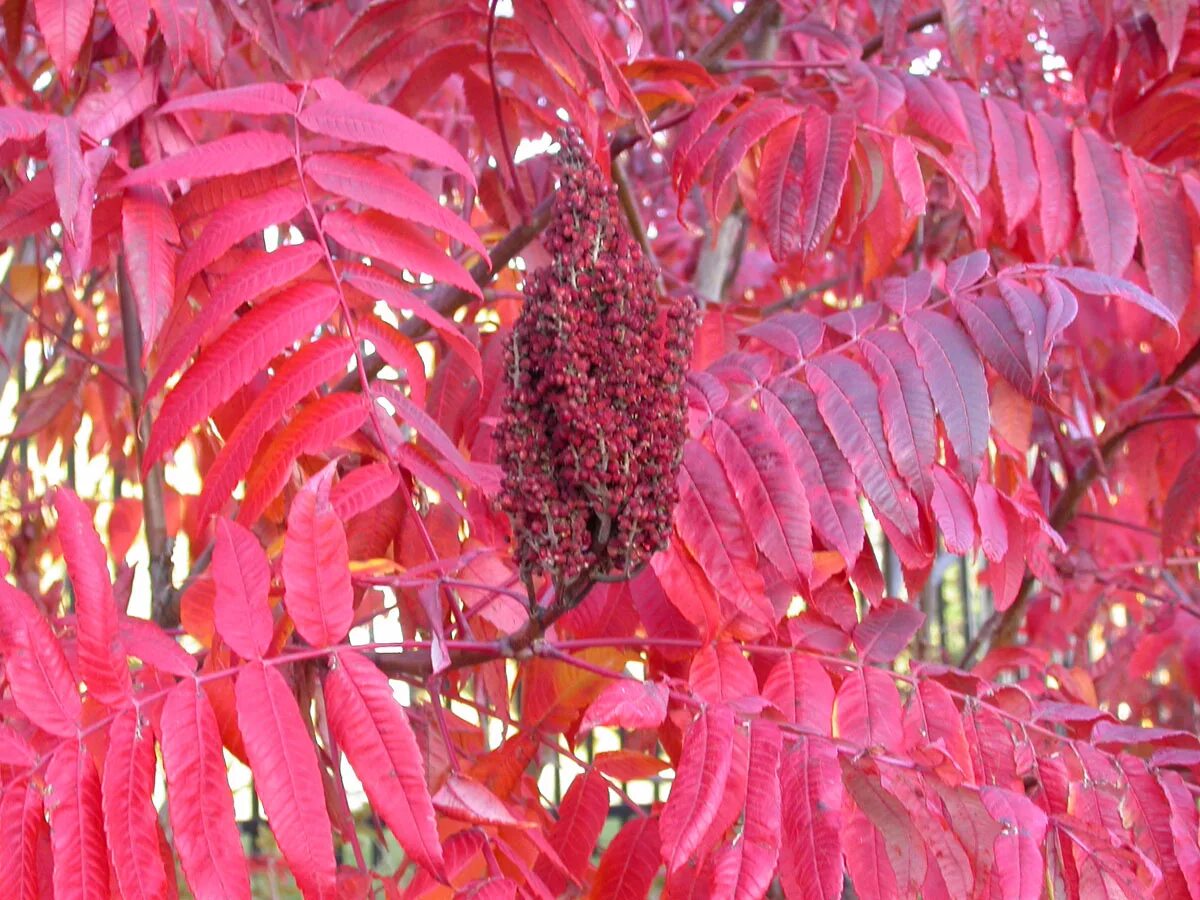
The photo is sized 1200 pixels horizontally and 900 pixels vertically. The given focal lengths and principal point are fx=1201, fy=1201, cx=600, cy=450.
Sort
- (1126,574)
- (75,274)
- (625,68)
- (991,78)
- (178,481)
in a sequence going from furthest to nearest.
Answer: (178,481) < (991,78) < (1126,574) < (625,68) < (75,274)

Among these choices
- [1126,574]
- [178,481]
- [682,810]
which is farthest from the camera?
[178,481]

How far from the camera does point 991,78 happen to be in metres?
3.06

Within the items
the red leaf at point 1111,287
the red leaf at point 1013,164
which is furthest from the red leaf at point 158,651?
the red leaf at point 1013,164

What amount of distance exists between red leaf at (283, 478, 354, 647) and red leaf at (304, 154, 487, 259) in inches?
15.3

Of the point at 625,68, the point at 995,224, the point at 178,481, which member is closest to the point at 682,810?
the point at 625,68

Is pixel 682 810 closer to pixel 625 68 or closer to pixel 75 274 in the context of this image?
pixel 75 274

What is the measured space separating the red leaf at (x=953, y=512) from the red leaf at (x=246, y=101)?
0.90m

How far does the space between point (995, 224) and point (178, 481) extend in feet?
7.90

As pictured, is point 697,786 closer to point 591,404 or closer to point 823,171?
point 591,404

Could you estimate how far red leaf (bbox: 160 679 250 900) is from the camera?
3.48ft

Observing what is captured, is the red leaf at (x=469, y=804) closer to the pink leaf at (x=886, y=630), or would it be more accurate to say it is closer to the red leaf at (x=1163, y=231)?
the pink leaf at (x=886, y=630)

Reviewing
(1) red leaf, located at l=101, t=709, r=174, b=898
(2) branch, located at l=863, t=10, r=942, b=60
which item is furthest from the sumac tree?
(2) branch, located at l=863, t=10, r=942, b=60

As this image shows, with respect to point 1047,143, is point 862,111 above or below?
above

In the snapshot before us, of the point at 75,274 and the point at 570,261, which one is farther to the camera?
the point at 75,274
